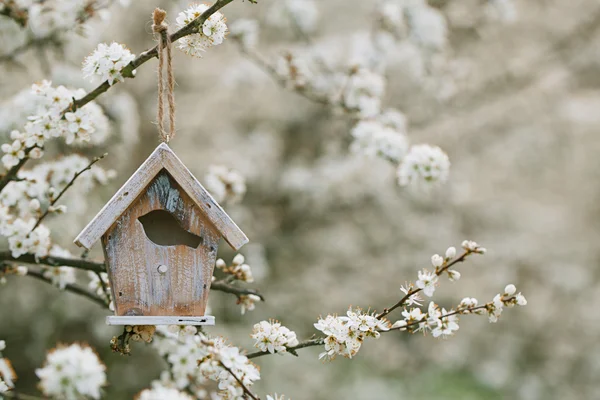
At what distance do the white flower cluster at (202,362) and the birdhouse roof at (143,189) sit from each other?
381 mm

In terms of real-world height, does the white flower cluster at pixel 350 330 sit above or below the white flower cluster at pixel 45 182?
below

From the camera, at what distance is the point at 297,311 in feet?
22.4

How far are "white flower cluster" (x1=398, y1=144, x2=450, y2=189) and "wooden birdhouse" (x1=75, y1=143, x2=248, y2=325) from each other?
1.32 metres

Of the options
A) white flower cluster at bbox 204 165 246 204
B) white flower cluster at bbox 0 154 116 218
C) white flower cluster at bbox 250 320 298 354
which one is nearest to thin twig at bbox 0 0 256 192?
white flower cluster at bbox 0 154 116 218

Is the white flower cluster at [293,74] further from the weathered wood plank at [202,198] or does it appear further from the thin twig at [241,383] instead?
the thin twig at [241,383]

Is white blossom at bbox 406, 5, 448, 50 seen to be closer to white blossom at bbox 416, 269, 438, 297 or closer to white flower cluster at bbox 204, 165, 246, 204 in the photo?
white flower cluster at bbox 204, 165, 246, 204

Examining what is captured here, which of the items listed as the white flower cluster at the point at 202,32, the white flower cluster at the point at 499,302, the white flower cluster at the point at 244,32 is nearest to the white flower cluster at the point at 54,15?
the white flower cluster at the point at 244,32

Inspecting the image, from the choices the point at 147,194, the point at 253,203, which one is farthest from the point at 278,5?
the point at 147,194

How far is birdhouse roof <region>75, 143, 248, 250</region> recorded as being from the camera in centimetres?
202

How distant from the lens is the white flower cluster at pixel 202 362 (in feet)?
6.91

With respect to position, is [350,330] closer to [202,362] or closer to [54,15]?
[202,362]

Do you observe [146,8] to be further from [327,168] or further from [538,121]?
[538,121]

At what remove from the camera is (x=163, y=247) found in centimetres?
214

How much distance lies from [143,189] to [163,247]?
0.20 meters
